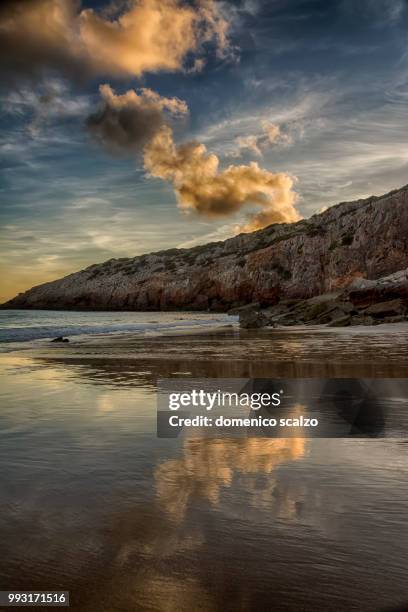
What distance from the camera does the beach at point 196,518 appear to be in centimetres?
268

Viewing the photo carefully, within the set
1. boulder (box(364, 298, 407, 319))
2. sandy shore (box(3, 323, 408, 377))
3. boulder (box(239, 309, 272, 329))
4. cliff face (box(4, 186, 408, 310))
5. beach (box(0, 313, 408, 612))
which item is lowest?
beach (box(0, 313, 408, 612))

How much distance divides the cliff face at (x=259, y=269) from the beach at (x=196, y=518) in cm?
7261

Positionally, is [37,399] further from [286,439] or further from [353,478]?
[353,478]

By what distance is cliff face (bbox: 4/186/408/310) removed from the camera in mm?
76812

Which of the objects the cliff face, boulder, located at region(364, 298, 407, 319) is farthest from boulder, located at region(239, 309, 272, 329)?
the cliff face

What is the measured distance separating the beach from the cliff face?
72.6 m

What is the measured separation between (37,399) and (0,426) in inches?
82.7

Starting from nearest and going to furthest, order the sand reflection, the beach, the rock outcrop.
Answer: the beach
the sand reflection
the rock outcrop

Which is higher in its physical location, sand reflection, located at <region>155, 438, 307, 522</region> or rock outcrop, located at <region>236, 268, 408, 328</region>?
rock outcrop, located at <region>236, 268, 408, 328</region>

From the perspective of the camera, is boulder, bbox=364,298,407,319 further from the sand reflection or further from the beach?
the sand reflection

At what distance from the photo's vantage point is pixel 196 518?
3.54 meters

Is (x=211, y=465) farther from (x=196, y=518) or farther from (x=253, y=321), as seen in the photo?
(x=253, y=321)

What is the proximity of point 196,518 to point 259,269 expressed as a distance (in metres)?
93.1

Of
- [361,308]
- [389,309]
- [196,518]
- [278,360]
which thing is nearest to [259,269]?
[361,308]
